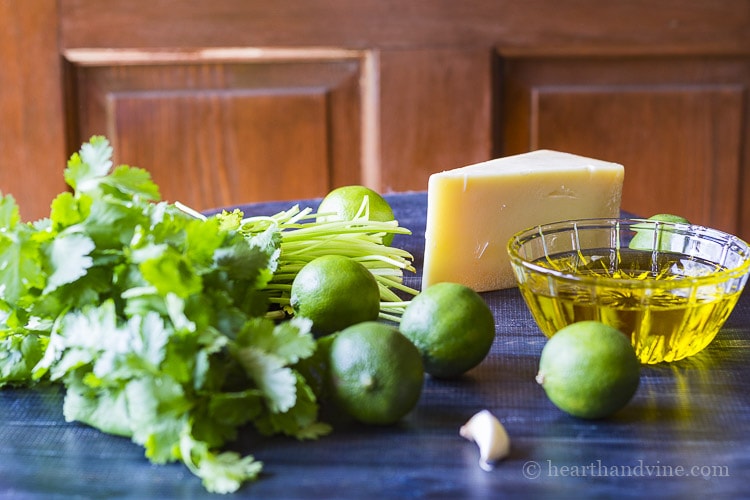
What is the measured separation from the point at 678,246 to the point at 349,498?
26.3 inches

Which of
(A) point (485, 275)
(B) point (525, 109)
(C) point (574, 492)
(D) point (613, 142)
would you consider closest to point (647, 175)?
(D) point (613, 142)

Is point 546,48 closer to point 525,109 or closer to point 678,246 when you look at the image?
point 525,109

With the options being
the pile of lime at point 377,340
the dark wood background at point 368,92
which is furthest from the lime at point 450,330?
the dark wood background at point 368,92

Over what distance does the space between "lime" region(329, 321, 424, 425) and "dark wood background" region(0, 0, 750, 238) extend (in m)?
1.72

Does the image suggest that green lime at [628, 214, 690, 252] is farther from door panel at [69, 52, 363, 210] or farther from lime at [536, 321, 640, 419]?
door panel at [69, 52, 363, 210]

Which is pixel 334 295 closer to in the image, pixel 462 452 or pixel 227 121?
pixel 462 452

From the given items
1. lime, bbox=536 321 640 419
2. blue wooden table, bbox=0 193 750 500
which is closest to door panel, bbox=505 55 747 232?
blue wooden table, bbox=0 193 750 500

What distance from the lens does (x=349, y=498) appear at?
0.73m

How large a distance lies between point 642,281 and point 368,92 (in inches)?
66.7

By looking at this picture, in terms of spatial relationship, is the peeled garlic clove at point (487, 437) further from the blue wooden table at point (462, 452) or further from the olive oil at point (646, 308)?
the olive oil at point (646, 308)

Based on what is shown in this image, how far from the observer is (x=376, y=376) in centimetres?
83

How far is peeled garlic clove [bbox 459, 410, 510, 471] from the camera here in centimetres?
78

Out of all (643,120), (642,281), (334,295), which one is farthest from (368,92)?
(642,281)

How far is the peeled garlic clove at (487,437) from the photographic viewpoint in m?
0.78
